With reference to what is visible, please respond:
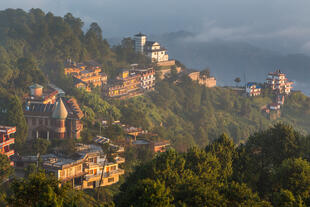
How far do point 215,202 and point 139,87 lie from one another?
42698mm

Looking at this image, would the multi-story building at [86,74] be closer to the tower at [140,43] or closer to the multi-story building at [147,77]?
the multi-story building at [147,77]

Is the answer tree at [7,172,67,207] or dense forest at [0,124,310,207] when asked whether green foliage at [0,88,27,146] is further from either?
tree at [7,172,67,207]

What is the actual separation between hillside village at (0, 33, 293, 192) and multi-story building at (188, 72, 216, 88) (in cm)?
356

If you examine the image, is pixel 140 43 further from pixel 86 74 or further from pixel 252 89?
pixel 252 89

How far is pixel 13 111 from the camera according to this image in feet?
124

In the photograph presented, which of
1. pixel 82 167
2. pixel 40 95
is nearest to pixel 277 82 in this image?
pixel 40 95

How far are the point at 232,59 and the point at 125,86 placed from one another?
4641 inches

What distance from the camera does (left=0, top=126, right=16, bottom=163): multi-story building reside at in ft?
111

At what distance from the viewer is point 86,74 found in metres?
56.5

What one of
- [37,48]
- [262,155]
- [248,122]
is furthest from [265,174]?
[248,122]

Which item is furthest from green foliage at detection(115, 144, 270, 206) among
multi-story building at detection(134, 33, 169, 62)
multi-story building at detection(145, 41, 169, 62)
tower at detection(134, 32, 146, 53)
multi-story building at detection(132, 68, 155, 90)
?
tower at detection(134, 32, 146, 53)

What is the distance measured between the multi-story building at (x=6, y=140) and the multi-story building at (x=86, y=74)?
61.4ft

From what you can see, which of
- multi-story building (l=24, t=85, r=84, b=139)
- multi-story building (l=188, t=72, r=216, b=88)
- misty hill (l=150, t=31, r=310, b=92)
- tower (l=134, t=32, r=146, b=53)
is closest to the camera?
multi-story building (l=24, t=85, r=84, b=139)

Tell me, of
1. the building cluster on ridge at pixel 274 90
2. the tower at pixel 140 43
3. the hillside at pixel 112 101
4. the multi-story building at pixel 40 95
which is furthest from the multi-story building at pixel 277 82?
the multi-story building at pixel 40 95
